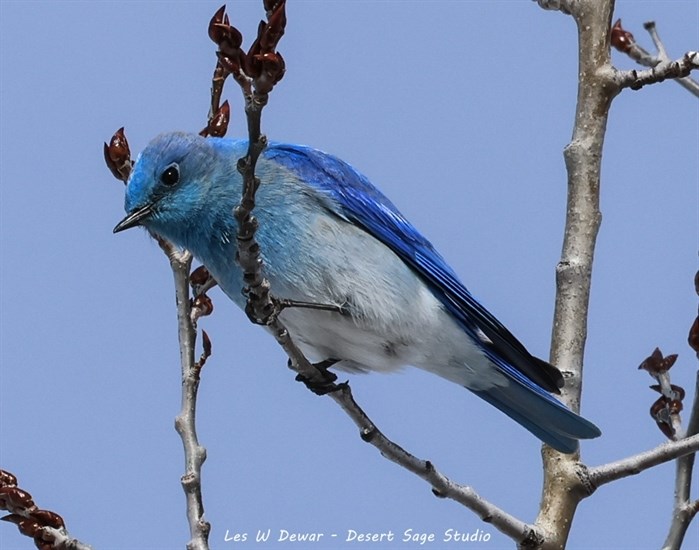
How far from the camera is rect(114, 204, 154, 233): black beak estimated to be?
5.17 meters

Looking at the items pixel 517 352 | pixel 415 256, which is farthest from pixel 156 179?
pixel 517 352

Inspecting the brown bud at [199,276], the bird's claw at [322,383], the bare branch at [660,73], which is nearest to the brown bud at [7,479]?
the bird's claw at [322,383]

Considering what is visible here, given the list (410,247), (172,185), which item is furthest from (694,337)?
(172,185)

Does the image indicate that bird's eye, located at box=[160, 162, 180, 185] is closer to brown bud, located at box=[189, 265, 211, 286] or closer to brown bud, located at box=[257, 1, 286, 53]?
brown bud, located at box=[189, 265, 211, 286]

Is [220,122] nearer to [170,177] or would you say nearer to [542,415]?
[170,177]

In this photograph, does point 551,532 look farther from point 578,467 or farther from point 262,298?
point 262,298

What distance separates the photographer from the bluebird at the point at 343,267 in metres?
4.92

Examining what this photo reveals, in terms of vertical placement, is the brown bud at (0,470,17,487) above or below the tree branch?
below

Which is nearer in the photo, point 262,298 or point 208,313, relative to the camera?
point 262,298

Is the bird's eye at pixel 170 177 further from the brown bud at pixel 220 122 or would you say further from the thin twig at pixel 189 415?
the thin twig at pixel 189 415

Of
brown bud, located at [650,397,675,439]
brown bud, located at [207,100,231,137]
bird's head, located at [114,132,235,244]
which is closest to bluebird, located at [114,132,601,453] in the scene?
bird's head, located at [114,132,235,244]

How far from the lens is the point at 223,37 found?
293 centimetres

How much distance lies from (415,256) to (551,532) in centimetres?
170

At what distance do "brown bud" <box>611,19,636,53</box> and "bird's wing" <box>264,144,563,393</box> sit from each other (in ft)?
5.08
